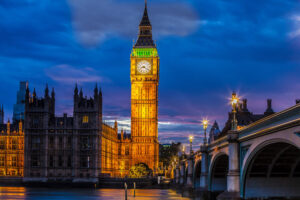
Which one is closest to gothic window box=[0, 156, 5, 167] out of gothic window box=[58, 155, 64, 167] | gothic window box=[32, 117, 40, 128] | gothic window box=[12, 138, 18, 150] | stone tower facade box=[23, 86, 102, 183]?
gothic window box=[12, 138, 18, 150]

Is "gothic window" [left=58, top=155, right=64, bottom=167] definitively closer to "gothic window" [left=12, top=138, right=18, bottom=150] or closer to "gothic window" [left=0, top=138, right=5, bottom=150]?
"gothic window" [left=12, top=138, right=18, bottom=150]

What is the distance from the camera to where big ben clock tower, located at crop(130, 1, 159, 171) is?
170625 millimetres

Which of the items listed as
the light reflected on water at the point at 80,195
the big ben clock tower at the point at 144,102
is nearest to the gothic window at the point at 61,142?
the big ben clock tower at the point at 144,102

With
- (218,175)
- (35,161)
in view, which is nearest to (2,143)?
(35,161)

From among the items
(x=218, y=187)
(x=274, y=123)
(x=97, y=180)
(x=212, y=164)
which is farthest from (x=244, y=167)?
(x=97, y=180)

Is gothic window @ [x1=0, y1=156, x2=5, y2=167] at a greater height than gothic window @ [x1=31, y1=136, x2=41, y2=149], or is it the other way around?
gothic window @ [x1=31, y1=136, x2=41, y2=149]

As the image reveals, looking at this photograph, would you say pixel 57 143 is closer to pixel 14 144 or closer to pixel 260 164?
pixel 14 144

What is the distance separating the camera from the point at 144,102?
174125 millimetres

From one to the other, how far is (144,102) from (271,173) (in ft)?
442

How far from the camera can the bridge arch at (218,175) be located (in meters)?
56.8

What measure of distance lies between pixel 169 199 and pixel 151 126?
326 feet

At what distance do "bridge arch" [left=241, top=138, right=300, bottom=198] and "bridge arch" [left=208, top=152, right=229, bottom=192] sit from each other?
13915mm

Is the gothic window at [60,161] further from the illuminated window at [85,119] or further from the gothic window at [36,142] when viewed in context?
the illuminated window at [85,119]

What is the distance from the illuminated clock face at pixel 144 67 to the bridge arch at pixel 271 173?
13699 centimetres
